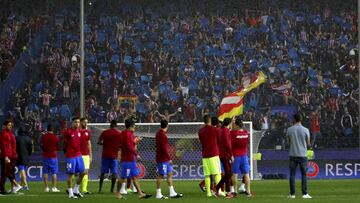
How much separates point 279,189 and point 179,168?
29.3 feet

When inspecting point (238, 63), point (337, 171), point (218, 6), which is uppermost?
point (218, 6)

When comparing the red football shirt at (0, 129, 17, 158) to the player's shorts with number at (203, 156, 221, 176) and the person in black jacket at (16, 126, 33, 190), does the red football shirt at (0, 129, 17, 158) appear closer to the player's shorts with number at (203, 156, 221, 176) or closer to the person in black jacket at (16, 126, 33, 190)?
the person in black jacket at (16, 126, 33, 190)

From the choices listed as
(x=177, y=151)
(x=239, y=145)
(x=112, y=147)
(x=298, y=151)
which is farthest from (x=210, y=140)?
(x=177, y=151)

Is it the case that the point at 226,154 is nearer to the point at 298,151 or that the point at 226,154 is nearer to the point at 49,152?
the point at 298,151

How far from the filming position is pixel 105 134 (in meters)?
24.4

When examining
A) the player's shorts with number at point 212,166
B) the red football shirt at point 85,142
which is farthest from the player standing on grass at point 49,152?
the player's shorts with number at point 212,166

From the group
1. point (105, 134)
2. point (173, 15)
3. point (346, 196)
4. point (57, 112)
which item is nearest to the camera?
point (346, 196)

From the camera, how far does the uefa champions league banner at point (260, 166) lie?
33.4 metres

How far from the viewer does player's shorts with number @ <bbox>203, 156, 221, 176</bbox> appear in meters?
21.7

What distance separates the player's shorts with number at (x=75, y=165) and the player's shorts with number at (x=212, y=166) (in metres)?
3.08

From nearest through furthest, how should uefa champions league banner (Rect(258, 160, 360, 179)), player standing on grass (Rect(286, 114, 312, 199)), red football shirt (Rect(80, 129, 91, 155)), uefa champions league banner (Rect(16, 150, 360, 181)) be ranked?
player standing on grass (Rect(286, 114, 312, 199)) < red football shirt (Rect(80, 129, 91, 155)) < uefa champions league banner (Rect(16, 150, 360, 181)) < uefa champions league banner (Rect(258, 160, 360, 179))

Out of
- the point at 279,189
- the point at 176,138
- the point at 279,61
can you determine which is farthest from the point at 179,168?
the point at 279,61

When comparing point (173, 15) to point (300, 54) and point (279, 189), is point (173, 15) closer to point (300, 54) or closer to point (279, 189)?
point (300, 54)

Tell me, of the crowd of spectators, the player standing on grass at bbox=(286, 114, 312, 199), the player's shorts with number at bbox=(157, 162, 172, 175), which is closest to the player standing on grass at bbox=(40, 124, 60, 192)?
the player's shorts with number at bbox=(157, 162, 172, 175)
